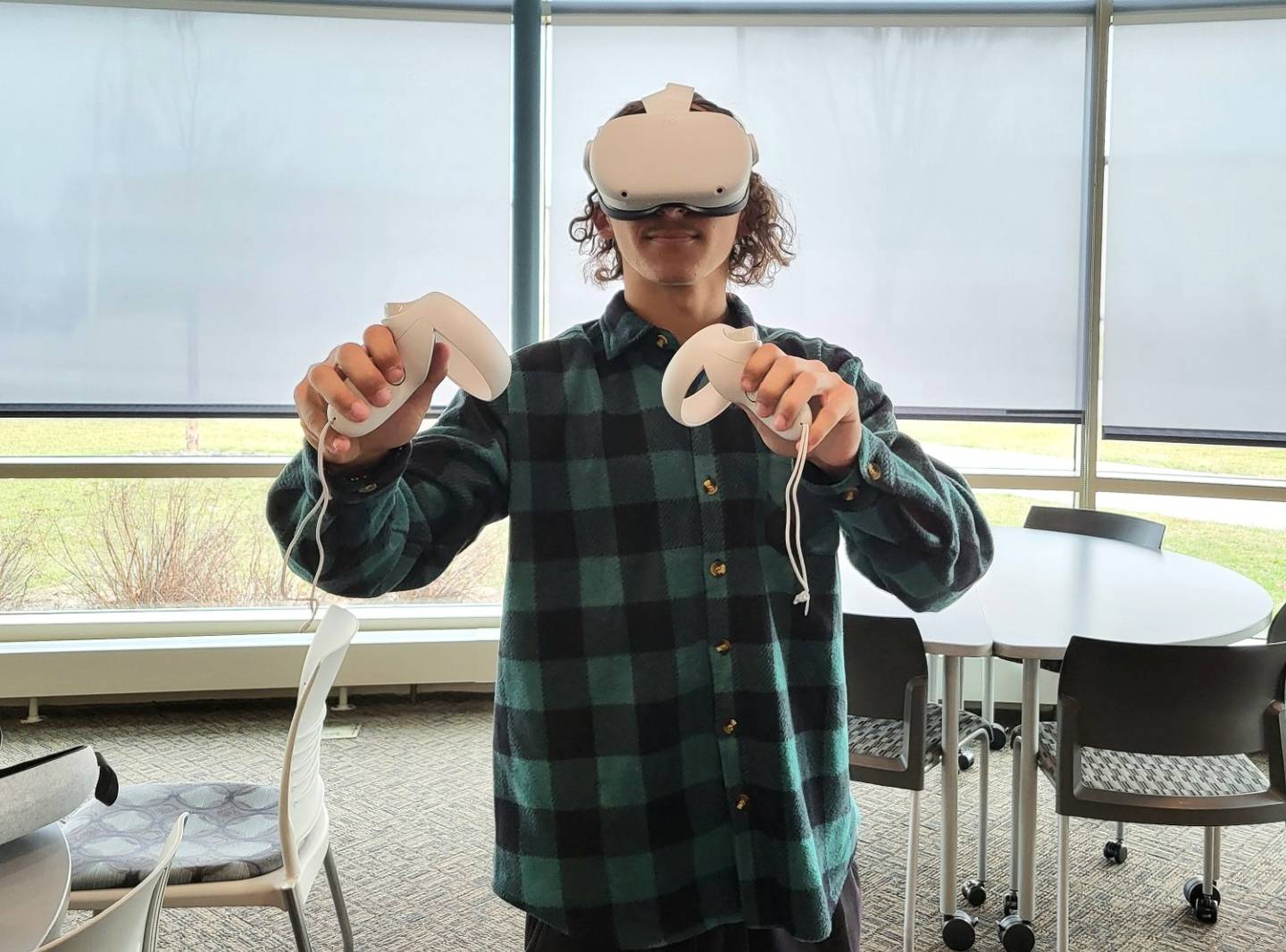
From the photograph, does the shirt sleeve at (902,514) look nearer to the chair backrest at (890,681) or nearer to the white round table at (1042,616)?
the white round table at (1042,616)

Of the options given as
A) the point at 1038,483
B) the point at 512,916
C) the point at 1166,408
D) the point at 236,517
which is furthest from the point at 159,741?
the point at 1166,408

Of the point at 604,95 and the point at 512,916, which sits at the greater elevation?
the point at 604,95

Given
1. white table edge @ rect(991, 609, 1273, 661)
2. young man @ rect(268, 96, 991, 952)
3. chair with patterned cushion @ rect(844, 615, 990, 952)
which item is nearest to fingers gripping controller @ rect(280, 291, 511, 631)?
young man @ rect(268, 96, 991, 952)

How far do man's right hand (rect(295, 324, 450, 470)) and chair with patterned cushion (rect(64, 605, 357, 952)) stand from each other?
1089 mm

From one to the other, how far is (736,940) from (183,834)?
125 cm

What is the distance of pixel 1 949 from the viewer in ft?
3.80

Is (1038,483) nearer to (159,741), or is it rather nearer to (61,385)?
(159,741)

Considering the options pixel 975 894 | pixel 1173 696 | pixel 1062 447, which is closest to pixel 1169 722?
pixel 1173 696

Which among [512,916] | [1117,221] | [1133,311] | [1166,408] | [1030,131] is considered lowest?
[512,916]

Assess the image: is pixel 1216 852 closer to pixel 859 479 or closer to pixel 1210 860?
pixel 1210 860

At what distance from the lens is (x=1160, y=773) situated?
93.7 inches

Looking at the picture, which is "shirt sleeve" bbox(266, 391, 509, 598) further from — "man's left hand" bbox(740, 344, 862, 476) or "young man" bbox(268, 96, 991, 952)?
"man's left hand" bbox(740, 344, 862, 476)

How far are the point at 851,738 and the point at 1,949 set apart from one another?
67.8 inches

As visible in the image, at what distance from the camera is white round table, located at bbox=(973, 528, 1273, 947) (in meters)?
2.28
